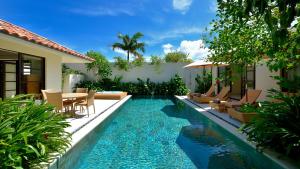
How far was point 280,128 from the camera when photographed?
18.7 feet

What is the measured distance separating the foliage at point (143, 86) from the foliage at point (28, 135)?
20.5 metres

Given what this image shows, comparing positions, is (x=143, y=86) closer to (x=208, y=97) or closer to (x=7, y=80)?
(x=208, y=97)

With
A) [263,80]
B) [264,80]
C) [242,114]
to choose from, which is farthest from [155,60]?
[242,114]

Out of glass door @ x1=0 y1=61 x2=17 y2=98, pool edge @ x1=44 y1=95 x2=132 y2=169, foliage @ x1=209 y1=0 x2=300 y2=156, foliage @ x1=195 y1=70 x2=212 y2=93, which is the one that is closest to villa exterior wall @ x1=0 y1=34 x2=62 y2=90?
glass door @ x1=0 y1=61 x2=17 y2=98

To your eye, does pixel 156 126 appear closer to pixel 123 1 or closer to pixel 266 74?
pixel 266 74

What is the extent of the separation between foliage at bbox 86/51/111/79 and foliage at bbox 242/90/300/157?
2156 cm

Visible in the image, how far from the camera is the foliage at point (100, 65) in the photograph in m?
26.7

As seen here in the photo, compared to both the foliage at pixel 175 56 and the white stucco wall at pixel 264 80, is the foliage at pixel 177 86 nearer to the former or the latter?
the white stucco wall at pixel 264 80

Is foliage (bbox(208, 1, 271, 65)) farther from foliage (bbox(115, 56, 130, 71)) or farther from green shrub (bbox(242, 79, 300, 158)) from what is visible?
foliage (bbox(115, 56, 130, 71))

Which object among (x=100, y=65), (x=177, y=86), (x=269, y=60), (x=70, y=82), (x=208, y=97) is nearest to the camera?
(x=269, y=60)

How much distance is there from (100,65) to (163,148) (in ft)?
66.1

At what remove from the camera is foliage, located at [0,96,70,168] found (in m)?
4.23

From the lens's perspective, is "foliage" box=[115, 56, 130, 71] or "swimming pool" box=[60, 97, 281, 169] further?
"foliage" box=[115, 56, 130, 71]

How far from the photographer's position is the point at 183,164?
6270 mm
